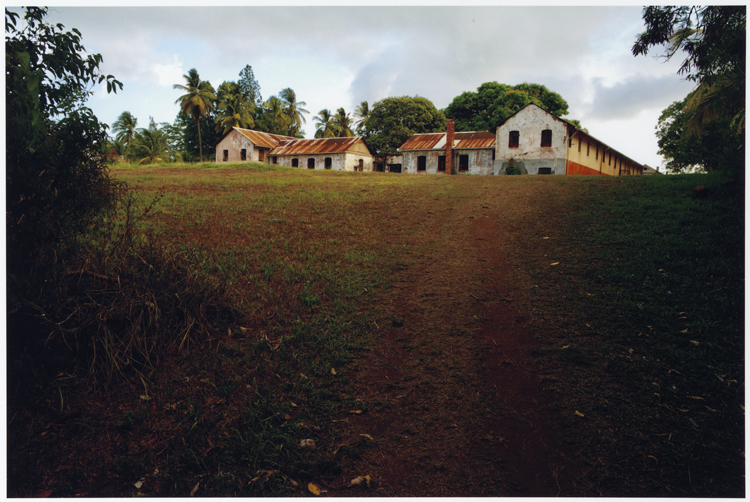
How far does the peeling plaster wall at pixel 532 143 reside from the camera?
2866 centimetres

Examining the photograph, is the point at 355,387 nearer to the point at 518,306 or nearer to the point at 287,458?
the point at 287,458

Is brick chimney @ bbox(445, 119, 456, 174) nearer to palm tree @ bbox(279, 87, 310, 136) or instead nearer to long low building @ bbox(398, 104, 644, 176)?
long low building @ bbox(398, 104, 644, 176)

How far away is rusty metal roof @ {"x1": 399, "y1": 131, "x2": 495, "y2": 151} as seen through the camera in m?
33.2

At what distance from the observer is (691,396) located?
3.91 m

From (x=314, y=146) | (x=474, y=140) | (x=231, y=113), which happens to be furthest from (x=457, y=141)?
(x=231, y=113)

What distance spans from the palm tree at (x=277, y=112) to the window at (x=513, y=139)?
2889 centimetres

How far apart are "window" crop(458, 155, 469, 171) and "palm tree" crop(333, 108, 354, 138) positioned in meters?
20.1

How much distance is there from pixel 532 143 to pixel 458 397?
29.2m

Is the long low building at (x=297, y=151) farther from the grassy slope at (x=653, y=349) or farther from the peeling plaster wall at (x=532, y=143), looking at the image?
the grassy slope at (x=653, y=349)

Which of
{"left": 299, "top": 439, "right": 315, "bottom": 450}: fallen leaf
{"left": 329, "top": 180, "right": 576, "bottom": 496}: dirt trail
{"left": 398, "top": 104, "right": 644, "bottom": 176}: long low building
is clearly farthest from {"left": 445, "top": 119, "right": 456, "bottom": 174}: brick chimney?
{"left": 299, "top": 439, "right": 315, "bottom": 450}: fallen leaf

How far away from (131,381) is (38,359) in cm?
86

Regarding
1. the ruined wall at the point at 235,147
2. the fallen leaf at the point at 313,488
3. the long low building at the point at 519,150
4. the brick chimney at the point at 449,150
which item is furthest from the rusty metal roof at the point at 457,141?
the fallen leaf at the point at 313,488

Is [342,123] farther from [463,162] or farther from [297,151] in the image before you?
[463,162]

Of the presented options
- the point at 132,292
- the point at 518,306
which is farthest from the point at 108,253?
the point at 518,306
